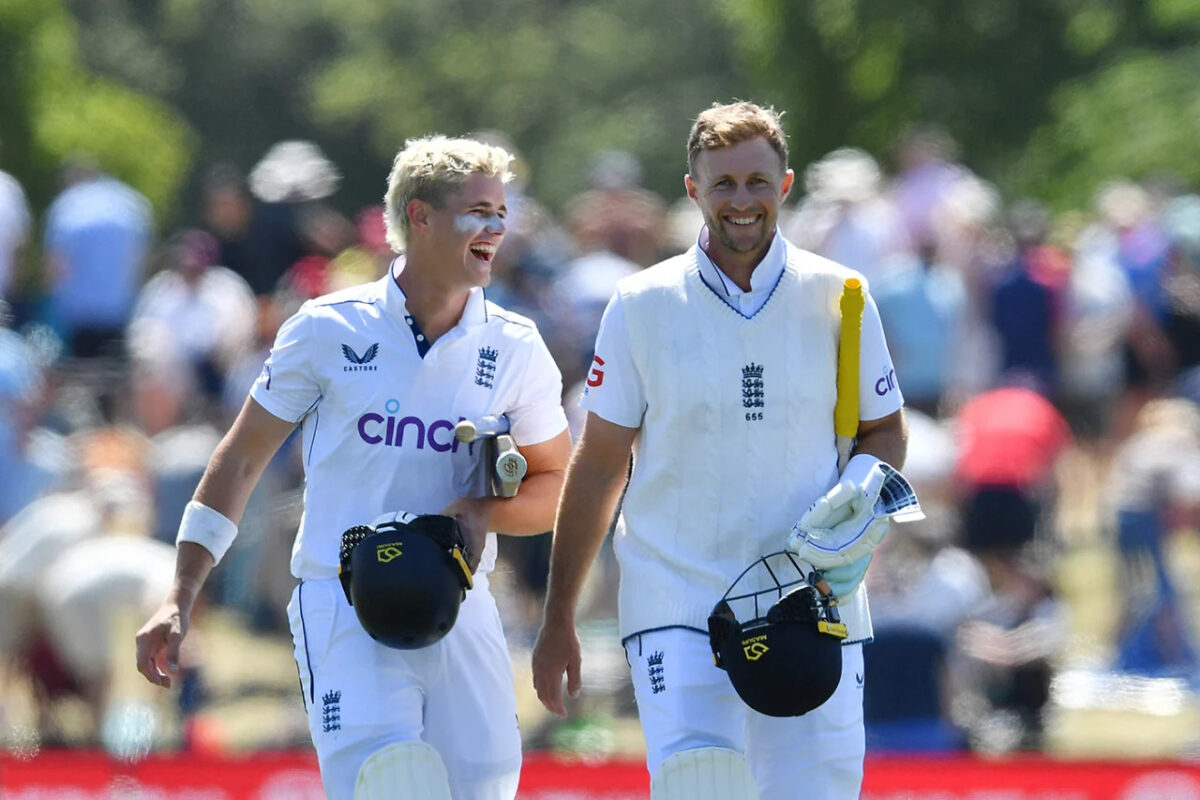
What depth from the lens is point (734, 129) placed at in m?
4.95

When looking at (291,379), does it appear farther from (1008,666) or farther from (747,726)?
(1008,666)

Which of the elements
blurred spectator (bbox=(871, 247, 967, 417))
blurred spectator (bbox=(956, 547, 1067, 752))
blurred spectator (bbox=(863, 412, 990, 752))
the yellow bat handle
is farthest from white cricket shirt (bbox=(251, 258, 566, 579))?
blurred spectator (bbox=(871, 247, 967, 417))

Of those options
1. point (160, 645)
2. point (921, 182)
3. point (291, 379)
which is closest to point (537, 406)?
point (291, 379)

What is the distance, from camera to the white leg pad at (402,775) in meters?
5.00

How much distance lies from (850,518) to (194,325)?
7309 millimetres

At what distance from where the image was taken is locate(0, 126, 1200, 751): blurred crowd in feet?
30.9

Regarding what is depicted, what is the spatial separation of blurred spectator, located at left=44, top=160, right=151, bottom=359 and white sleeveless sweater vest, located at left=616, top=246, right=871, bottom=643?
7626 millimetres

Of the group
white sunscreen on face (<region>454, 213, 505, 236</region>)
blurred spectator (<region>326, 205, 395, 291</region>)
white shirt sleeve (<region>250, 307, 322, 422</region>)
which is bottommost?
white shirt sleeve (<region>250, 307, 322, 422</region>)

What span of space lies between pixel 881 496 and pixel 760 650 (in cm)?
47

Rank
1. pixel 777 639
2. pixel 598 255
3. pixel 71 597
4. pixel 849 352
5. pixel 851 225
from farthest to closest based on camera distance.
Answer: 1. pixel 851 225
2. pixel 598 255
3. pixel 71 597
4. pixel 849 352
5. pixel 777 639

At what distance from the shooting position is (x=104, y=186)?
1299cm

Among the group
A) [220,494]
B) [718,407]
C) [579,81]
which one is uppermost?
[579,81]

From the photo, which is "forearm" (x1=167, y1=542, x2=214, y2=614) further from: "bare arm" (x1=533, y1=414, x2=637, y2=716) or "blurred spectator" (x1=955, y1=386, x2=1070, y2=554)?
"blurred spectator" (x1=955, y1=386, x2=1070, y2=554)

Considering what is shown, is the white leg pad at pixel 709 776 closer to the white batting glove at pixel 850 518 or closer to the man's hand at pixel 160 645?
the white batting glove at pixel 850 518
